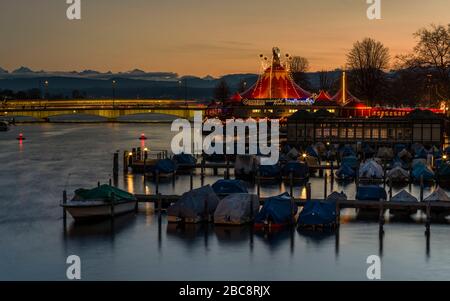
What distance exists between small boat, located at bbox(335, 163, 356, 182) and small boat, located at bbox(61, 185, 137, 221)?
20.2 meters

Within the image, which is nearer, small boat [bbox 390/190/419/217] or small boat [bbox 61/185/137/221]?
small boat [bbox 61/185/137/221]

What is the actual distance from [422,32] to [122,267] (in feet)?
221

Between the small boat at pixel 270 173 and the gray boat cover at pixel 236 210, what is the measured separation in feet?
57.2

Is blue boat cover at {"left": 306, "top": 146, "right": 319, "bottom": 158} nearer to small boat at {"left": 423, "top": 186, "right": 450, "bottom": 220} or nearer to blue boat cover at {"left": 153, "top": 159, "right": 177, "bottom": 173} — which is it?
blue boat cover at {"left": 153, "top": 159, "right": 177, "bottom": 173}

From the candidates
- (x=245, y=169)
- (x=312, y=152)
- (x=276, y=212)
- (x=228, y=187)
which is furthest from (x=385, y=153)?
(x=276, y=212)

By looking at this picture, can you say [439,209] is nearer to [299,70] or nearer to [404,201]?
[404,201]

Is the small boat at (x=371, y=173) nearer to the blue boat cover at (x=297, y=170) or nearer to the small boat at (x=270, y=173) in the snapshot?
the blue boat cover at (x=297, y=170)

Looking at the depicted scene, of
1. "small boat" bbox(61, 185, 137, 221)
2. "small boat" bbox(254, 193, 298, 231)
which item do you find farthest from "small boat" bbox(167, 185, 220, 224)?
"small boat" bbox(61, 185, 137, 221)

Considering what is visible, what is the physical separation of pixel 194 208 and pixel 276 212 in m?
3.93

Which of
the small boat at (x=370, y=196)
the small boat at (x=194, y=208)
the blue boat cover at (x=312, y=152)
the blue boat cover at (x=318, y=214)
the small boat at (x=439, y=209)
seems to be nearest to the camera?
the blue boat cover at (x=318, y=214)

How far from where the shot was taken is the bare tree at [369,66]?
121 meters

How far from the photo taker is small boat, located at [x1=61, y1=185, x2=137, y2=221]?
3691 centimetres

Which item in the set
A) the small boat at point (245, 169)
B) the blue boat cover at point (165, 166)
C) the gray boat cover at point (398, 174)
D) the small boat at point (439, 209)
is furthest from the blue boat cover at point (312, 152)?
the small boat at point (439, 209)
